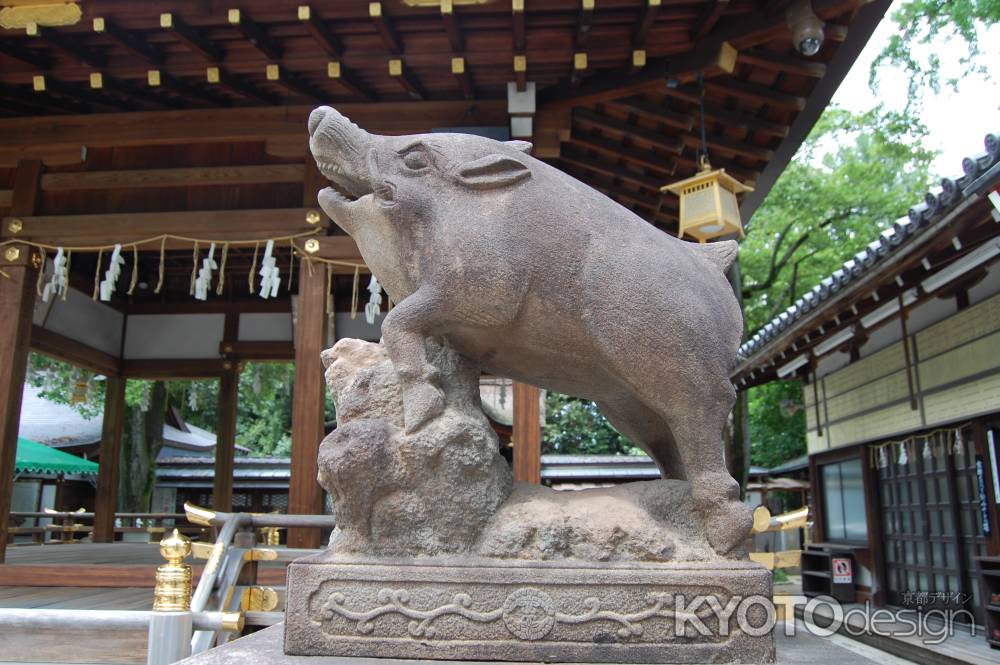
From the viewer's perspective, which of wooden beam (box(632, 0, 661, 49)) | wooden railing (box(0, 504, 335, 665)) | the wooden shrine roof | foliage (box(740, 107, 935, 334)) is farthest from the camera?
foliage (box(740, 107, 935, 334))

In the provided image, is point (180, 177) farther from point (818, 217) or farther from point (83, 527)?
point (818, 217)

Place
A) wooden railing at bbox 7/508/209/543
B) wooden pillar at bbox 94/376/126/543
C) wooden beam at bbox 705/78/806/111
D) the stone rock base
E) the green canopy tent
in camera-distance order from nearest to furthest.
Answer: the stone rock base → wooden beam at bbox 705/78/806/111 → wooden pillar at bbox 94/376/126/543 → wooden railing at bbox 7/508/209/543 → the green canopy tent

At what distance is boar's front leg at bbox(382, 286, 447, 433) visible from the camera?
84.0 inches

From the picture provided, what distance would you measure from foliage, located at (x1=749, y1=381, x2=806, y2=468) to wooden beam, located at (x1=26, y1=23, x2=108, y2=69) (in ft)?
47.7

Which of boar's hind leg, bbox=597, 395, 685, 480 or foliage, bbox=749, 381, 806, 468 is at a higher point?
foliage, bbox=749, 381, 806, 468

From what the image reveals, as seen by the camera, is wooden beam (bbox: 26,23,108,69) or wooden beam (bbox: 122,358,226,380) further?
wooden beam (bbox: 122,358,226,380)

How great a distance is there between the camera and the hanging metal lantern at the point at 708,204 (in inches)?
220

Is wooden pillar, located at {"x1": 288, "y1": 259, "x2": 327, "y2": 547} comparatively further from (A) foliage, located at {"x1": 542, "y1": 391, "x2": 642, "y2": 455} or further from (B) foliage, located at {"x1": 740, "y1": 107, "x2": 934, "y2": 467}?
(A) foliage, located at {"x1": 542, "y1": 391, "x2": 642, "y2": 455}

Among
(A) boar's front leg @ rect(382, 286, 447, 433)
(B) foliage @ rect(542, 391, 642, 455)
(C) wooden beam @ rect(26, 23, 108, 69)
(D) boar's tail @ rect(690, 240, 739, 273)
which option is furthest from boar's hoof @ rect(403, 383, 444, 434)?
(B) foliage @ rect(542, 391, 642, 455)

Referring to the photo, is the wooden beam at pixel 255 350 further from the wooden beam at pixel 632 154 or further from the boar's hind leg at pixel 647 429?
the boar's hind leg at pixel 647 429

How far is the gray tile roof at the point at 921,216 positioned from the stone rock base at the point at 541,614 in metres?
3.66

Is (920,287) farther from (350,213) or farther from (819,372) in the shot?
(350,213)

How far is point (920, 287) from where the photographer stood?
20.5ft

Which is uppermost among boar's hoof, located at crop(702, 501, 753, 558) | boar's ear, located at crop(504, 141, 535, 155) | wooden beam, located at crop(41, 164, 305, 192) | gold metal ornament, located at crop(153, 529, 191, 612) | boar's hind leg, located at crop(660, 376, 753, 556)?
wooden beam, located at crop(41, 164, 305, 192)
